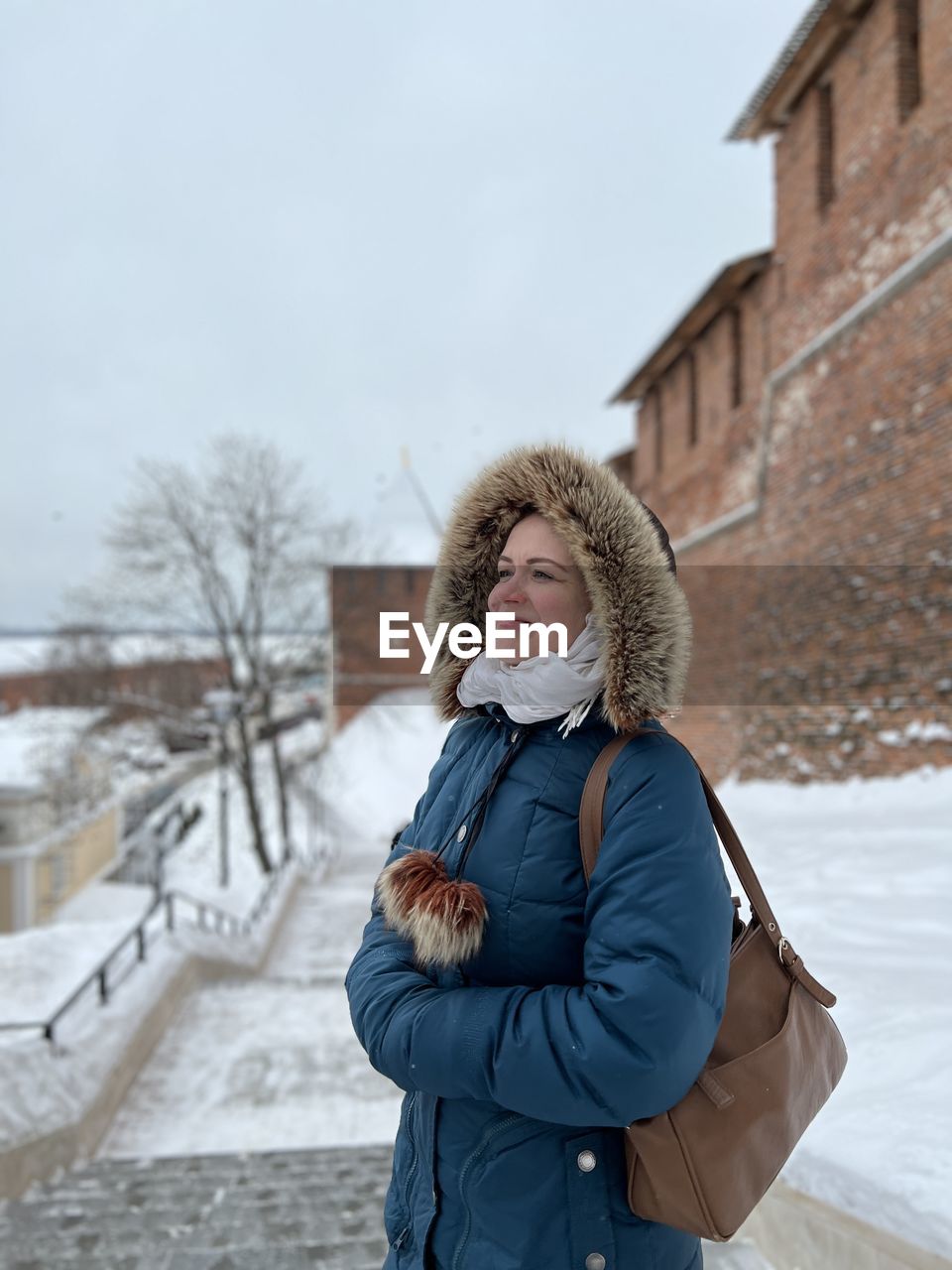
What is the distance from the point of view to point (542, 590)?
1556 millimetres

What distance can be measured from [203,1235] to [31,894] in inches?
692

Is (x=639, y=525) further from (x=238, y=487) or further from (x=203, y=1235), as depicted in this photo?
(x=238, y=487)

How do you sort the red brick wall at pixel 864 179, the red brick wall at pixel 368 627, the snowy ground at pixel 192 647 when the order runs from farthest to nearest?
the snowy ground at pixel 192 647 < the red brick wall at pixel 864 179 < the red brick wall at pixel 368 627

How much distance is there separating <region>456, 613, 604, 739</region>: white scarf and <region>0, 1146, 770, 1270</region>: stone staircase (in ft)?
7.02

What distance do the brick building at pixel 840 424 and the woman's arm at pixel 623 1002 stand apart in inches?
231

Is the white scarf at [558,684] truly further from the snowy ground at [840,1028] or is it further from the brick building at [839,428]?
the brick building at [839,428]

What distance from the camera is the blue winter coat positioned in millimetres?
1221

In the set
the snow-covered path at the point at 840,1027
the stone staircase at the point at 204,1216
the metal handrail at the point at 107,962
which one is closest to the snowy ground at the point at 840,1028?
the snow-covered path at the point at 840,1027

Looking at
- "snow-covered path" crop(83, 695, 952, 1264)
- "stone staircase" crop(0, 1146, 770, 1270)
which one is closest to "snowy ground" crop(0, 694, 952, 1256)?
"snow-covered path" crop(83, 695, 952, 1264)

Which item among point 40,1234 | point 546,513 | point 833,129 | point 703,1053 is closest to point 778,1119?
point 703,1053

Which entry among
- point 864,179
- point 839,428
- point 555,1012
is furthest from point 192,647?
point 555,1012

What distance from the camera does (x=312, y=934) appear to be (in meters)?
13.3

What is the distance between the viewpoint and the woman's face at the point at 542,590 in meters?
1.55

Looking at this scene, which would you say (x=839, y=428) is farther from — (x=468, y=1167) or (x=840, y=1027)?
(x=468, y=1167)
